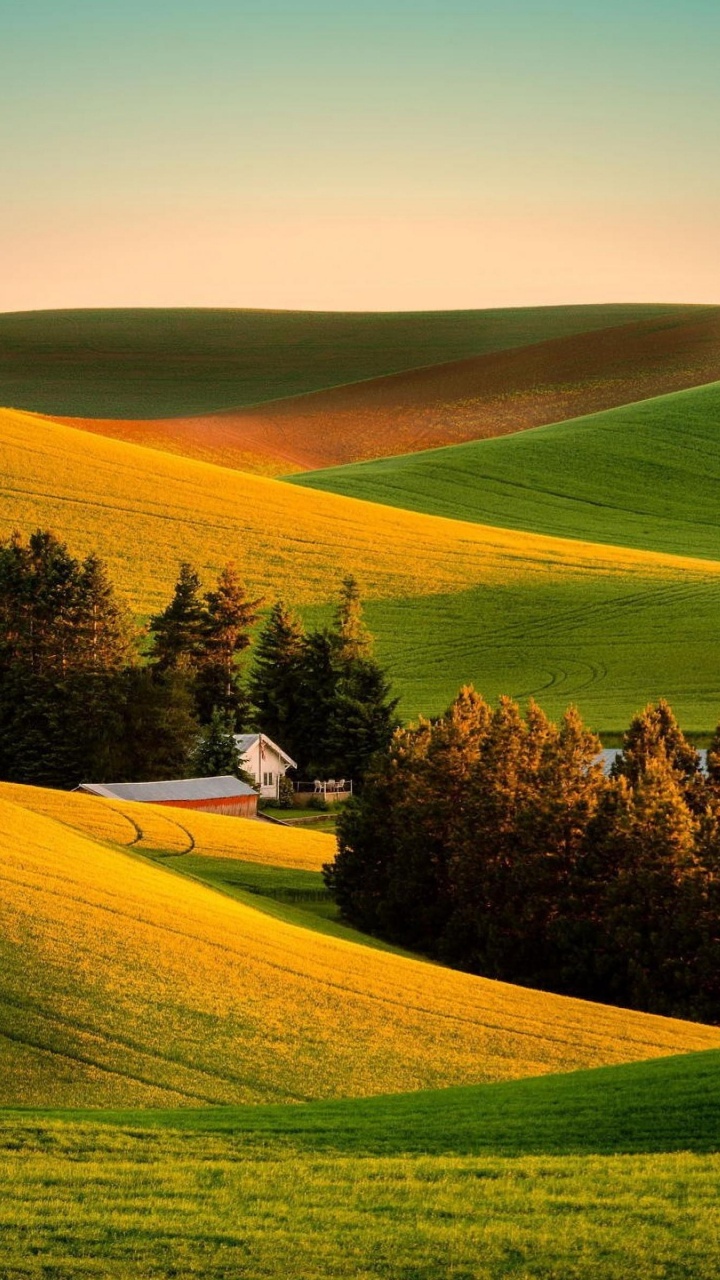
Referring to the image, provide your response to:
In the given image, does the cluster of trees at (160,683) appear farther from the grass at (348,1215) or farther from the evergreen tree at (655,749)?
the grass at (348,1215)

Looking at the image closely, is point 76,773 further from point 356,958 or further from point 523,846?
point 356,958

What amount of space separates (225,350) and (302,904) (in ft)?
505

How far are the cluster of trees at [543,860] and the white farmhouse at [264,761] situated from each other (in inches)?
913

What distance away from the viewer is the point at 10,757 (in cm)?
6512

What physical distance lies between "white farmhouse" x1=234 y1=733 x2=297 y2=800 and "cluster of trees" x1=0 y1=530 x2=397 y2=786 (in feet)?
3.19

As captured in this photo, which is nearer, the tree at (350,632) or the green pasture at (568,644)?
the tree at (350,632)

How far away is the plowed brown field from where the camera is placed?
150 metres

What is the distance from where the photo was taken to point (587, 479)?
124125 mm

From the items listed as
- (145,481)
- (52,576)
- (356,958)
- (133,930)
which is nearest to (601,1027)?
(356,958)

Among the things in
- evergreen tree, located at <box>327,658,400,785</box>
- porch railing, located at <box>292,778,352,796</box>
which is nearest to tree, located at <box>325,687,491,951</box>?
evergreen tree, located at <box>327,658,400,785</box>

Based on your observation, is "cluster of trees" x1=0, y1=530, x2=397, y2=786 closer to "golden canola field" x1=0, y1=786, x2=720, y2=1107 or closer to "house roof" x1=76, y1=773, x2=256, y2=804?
"house roof" x1=76, y1=773, x2=256, y2=804

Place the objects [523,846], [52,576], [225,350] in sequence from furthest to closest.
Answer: [225,350] < [52,576] < [523,846]

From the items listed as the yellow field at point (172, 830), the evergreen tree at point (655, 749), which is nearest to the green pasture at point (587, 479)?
the evergreen tree at point (655, 749)

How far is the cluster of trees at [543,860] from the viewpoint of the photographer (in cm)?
3422
